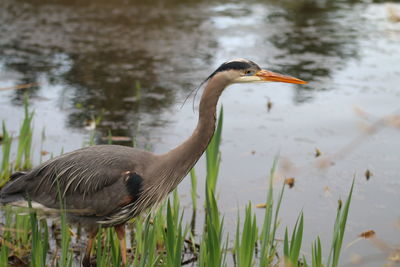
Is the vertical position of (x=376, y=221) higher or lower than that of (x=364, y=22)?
lower

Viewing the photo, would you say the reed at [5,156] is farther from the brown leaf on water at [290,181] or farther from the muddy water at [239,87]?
the brown leaf on water at [290,181]

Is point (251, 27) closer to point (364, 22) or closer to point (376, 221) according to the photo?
point (364, 22)

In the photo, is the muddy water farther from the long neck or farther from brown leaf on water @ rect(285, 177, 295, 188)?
the long neck

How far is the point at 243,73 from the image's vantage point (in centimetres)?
345

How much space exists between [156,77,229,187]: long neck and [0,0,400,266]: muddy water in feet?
2.24

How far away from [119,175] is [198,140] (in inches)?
20.0

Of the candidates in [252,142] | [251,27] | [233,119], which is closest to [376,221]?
[252,142]

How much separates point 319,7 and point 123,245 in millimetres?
8969

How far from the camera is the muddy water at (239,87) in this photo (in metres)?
4.95

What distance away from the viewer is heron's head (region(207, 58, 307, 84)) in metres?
3.39

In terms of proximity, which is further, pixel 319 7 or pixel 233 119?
pixel 319 7

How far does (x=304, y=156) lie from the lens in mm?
5520

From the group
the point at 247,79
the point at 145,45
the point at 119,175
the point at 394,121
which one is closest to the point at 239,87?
the point at 145,45

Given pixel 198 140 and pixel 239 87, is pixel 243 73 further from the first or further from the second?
pixel 239 87
